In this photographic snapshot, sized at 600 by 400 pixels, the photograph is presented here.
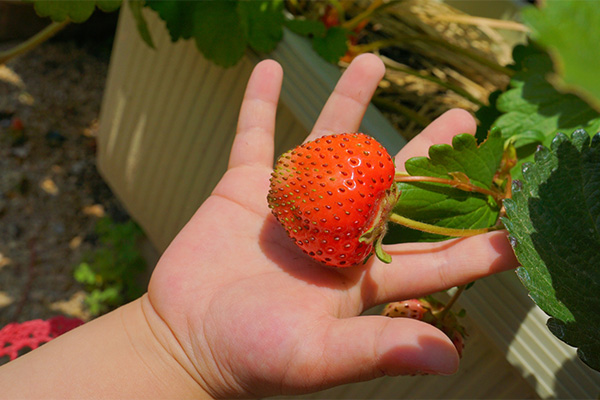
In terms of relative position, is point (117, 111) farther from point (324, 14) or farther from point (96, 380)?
point (96, 380)

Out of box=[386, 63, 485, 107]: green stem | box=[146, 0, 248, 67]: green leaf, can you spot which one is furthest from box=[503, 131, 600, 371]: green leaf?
box=[146, 0, 248, 67]: green leaf

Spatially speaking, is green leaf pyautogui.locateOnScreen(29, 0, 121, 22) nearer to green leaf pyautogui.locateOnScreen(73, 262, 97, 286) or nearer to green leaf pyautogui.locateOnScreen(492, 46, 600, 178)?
green leaf pyautogui.locateOnScreen(492, 46, 600, 178)

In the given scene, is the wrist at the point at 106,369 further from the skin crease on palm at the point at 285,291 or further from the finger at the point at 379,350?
the finger at the point at 379,350

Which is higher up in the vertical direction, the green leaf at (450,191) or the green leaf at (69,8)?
the green leaf at (450,191)

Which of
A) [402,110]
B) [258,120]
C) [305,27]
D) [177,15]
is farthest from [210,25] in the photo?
[402,110]

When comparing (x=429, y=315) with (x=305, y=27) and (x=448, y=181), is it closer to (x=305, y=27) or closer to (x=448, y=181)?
(x=448, y=181)

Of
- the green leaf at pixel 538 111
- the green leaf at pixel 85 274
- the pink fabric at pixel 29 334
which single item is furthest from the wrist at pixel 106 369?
the green leaf at pixel 85 274
